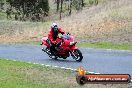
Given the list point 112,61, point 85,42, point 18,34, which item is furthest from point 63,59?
point 18,34

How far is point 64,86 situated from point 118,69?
4600 mm

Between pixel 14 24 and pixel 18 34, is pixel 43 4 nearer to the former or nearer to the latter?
pixel 14 24

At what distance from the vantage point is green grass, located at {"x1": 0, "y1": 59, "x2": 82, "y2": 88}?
41.7 ft

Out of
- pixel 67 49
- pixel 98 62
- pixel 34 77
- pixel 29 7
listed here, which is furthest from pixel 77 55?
pixel 29 7

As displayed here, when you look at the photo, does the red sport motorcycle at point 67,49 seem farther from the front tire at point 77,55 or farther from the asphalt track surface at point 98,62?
the asphalt track surface at point 98,62

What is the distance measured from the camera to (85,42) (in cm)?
3309

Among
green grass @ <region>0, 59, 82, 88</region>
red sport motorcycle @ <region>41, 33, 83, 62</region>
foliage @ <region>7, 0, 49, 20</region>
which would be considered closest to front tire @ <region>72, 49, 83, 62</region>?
red sport motorcycle @ <region>41, 33, 83, 62</region>

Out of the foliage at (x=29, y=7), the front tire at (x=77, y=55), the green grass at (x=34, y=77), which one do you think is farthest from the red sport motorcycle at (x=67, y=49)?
the foliage at (x=29, y=7)

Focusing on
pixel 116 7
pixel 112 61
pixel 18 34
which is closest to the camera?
pixel 112 61

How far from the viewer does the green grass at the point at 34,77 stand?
12.7 meters

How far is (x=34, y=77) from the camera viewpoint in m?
14.2

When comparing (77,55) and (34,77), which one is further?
(77,55)

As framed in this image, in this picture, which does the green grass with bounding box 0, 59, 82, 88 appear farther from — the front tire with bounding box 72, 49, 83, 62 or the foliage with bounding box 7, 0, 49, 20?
the foliage with bounding box 7, 0, 49, 20

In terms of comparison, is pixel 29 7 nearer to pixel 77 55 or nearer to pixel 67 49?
pixel 67 49
